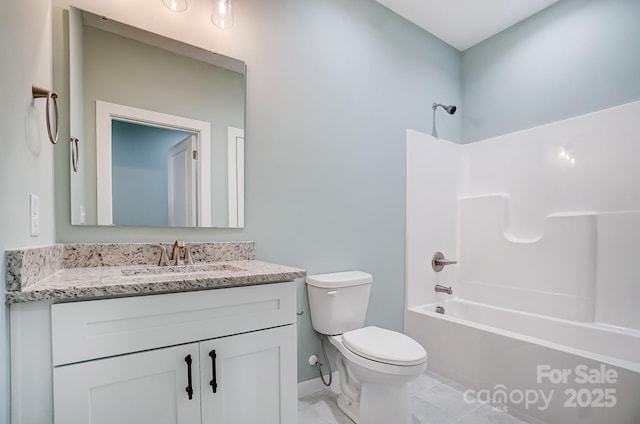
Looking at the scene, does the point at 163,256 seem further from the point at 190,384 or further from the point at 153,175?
the point at 190,384

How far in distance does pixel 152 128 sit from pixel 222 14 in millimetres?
710

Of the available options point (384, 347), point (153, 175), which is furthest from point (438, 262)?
point (153, 175)

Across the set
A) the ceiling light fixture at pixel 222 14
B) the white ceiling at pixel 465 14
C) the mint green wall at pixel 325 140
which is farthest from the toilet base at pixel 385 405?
the white ceiling at pixel 465 14

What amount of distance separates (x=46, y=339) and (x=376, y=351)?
1.24 meters

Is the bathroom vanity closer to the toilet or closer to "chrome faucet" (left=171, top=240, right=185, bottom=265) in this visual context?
"chrome faucet" (left=171, top=240, right=185, bottom=265)

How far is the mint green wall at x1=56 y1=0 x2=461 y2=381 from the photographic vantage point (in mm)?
1695

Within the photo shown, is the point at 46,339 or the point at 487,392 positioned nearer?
the point at 46,339

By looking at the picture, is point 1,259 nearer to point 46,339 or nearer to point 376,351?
point 46,339

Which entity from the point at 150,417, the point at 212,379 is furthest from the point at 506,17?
the point at 150,417

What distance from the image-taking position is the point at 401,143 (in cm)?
238

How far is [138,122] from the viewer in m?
1.40

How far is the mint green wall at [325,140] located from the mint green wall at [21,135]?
0.54ft

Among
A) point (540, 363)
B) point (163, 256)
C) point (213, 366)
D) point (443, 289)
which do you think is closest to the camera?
point (213, 366)

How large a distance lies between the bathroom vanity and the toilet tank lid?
1.64ft
